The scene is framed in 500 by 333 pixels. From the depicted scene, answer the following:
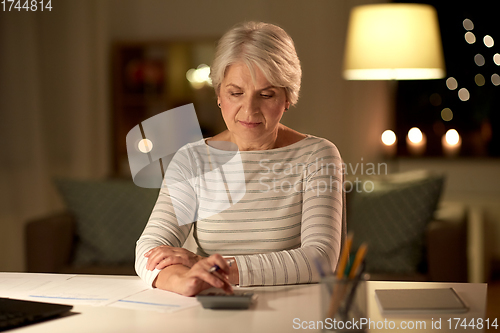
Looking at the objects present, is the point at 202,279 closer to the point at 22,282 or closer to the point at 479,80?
the point at 22,282

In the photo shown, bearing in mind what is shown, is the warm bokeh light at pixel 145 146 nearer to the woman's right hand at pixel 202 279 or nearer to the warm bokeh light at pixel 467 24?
the woman's right hand at pixel 202 279

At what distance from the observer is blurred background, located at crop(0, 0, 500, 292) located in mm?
3395

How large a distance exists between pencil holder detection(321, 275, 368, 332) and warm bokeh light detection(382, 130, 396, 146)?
10.0 feet

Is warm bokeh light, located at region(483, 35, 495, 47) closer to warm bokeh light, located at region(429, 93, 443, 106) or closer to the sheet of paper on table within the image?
warm bokeh light, located at region(429, 93, 443, 106)

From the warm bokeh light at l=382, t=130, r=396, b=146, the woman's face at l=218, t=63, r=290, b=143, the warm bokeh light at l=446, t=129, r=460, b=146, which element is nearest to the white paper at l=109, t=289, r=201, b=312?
the woman's face at l=218, t=63, r=290, b=143

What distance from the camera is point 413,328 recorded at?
2.49 ft

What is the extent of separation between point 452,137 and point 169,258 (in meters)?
3.06

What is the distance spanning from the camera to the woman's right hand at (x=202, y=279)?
92cm

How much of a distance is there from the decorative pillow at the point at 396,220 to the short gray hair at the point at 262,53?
129cm

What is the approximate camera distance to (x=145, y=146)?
4.50 ft

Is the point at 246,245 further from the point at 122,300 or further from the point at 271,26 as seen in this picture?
the point at 271,26

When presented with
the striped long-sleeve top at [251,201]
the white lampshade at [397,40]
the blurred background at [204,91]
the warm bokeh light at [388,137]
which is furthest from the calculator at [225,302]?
the warm bokeh light at [388,137]

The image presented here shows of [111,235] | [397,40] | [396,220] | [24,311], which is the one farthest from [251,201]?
[397,40]

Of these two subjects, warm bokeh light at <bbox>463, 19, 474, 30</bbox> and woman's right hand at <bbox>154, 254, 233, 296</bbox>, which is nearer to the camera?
woman's right hand at <bbox>154, 254, 233, 296</bbox>
